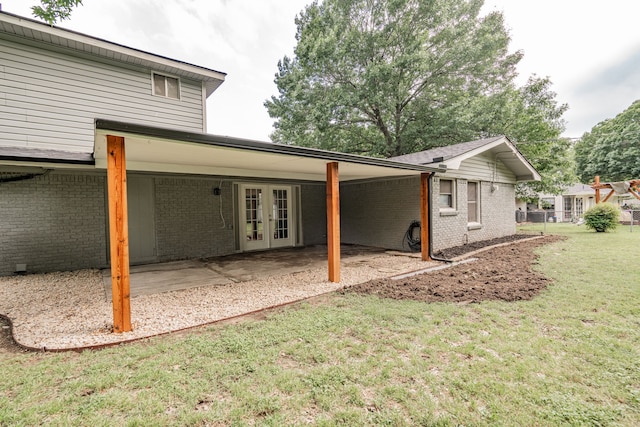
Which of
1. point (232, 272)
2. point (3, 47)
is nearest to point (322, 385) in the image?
point (232, 272)

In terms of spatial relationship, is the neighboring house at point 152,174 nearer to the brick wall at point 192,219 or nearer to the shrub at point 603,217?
the brick wall at point 192,219

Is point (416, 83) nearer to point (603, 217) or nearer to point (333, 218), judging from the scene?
point (603, 217)

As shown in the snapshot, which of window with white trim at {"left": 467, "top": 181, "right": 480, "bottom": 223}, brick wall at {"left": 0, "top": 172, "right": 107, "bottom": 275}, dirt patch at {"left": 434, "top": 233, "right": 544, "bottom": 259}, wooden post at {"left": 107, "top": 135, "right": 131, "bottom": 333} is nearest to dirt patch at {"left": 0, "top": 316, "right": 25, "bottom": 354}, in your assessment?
wooden post at {"left": 107, "top": 135, "right": 131, "bottom": 333}

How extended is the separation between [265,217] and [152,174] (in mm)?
3445

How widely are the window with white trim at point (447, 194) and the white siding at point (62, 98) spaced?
7.79 metres

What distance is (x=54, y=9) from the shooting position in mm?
5906

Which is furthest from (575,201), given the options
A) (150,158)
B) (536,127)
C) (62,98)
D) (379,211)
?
(62,98)

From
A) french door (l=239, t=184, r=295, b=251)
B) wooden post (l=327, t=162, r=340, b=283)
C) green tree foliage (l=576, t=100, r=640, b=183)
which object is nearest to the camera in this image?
wooden post (l=327, t=162, r=340, b=283)

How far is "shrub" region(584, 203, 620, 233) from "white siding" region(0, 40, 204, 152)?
17163mm

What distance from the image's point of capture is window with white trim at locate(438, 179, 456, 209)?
8.91 metres

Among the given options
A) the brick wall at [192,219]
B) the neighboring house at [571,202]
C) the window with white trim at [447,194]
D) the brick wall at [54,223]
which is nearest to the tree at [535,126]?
the window with white trim at [447,194]

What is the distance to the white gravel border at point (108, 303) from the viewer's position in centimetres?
309

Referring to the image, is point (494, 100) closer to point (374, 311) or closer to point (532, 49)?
point (532, 49)

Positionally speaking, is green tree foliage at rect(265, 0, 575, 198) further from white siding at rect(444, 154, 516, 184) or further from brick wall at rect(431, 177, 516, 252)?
brick wall at rect(431, 177, 516, 252)
